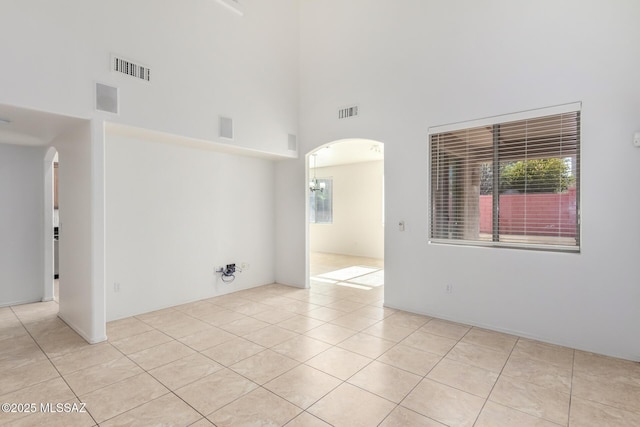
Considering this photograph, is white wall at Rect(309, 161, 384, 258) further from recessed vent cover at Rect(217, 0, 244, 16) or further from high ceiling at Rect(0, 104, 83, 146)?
high ceiling at Rect(0, 104, 83, 146)

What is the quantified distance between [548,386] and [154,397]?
314cm

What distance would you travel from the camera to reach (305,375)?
2832 millimetres

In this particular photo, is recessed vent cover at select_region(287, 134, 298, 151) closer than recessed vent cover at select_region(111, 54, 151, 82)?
No

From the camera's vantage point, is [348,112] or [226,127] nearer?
[226,127]

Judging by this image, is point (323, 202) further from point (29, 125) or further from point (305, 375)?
point (305, 375)

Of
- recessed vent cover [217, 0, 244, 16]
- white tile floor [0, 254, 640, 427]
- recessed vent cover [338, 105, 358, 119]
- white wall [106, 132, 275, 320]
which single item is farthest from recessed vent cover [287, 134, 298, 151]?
white tile floor [0, 254, 640, 427]

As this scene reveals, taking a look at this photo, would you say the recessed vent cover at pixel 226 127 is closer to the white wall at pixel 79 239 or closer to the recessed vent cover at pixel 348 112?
the white wall at pixel 79 239

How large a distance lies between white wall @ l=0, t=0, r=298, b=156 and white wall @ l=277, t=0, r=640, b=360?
752 mm

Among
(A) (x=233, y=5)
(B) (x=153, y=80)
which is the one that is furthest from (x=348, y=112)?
(B) (x=153, y=80)

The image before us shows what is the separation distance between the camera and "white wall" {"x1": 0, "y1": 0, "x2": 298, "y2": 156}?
3.06m

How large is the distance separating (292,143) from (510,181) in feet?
11.3

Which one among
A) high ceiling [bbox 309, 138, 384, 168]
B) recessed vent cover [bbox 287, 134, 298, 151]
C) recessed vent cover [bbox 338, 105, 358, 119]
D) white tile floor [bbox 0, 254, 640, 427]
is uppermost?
recessed vent cover [bbox 338, 105, 358, 119]

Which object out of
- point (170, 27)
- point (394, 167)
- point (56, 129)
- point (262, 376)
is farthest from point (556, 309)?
point (56, 129)

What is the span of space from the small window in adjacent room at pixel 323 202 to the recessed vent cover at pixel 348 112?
5.10 meters
